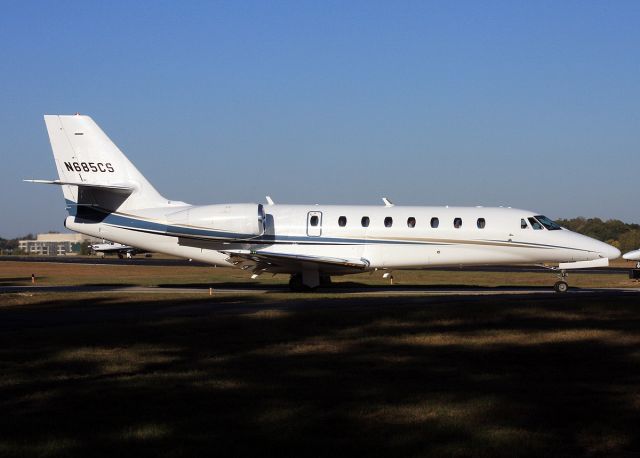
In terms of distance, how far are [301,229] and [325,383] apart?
20.7 meters

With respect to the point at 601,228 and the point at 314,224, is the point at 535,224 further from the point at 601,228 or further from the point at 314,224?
the point at 601,228

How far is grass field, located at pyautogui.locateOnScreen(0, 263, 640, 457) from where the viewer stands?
756 centimetres

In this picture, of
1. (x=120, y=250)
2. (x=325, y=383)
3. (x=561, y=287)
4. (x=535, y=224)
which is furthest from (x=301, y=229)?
(x=120, y=250)

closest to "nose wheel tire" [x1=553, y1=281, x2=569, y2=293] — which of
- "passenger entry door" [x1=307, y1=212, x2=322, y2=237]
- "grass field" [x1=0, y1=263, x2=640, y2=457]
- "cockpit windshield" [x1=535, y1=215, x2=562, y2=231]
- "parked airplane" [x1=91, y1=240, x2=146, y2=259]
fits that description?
"cockpit windshield" [x1=535, y1=215, x2=562, y2=231]

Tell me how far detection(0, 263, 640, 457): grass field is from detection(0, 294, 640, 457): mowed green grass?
0.09 feet

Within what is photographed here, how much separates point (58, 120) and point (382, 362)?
22409 mm

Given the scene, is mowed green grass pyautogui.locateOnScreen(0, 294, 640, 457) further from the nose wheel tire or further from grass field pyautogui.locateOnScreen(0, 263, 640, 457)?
the nose wheel tire

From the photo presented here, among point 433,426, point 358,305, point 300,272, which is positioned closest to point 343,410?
point 433,426

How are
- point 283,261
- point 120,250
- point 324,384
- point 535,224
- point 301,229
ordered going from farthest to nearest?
point 120,250 → point 535,224 → point 301,229 → point 283,261 → point 324,384

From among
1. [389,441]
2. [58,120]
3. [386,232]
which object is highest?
[58,120]

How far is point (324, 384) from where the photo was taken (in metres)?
10.4

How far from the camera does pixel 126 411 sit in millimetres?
8852

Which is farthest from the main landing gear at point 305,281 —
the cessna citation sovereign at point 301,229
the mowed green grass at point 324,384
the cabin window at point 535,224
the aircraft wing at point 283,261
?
the mowed green grass at point 324,384

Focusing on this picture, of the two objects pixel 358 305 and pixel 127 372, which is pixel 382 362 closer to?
pixel 127 372
